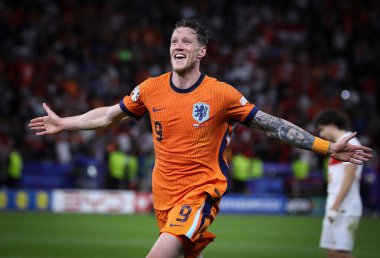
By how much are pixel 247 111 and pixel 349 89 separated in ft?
70.4

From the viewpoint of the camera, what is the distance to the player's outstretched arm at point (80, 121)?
19.6ft

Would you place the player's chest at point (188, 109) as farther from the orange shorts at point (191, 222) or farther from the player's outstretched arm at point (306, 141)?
the orange shorts at point (191, 222)

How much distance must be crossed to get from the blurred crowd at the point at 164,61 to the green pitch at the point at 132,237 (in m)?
3.70

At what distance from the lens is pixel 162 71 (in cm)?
2423

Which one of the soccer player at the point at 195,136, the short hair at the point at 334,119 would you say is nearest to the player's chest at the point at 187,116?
the soccer player at the point at 195,136

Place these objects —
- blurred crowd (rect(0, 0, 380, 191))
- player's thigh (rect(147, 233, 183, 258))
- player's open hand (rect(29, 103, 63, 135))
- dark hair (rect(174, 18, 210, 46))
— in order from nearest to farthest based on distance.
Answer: player's thigh (rect(147, 233, 183, 258)) < dark hair (rect(174, 18, 210, 46)) < player's open hand (rect(29, 103, 63, 135)) < blurred crowd (rect(0, 0, 380, 191))

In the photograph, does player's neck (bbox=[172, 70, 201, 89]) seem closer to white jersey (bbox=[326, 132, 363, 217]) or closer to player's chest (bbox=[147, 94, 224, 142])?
player's chest (bbox=[147, 94, 224, 142])

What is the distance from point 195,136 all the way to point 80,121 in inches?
43.7

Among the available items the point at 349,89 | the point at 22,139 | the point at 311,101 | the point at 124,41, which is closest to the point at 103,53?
the point at 124,41

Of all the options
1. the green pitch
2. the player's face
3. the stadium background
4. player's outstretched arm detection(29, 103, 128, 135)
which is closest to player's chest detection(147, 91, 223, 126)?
the player's face

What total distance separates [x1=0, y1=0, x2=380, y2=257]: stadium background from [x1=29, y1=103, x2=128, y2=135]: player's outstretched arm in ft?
46.7

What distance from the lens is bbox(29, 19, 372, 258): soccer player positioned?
5461 millimetres

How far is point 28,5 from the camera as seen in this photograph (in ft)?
80.4

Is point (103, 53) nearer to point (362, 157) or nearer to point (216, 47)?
point (216, 47)
